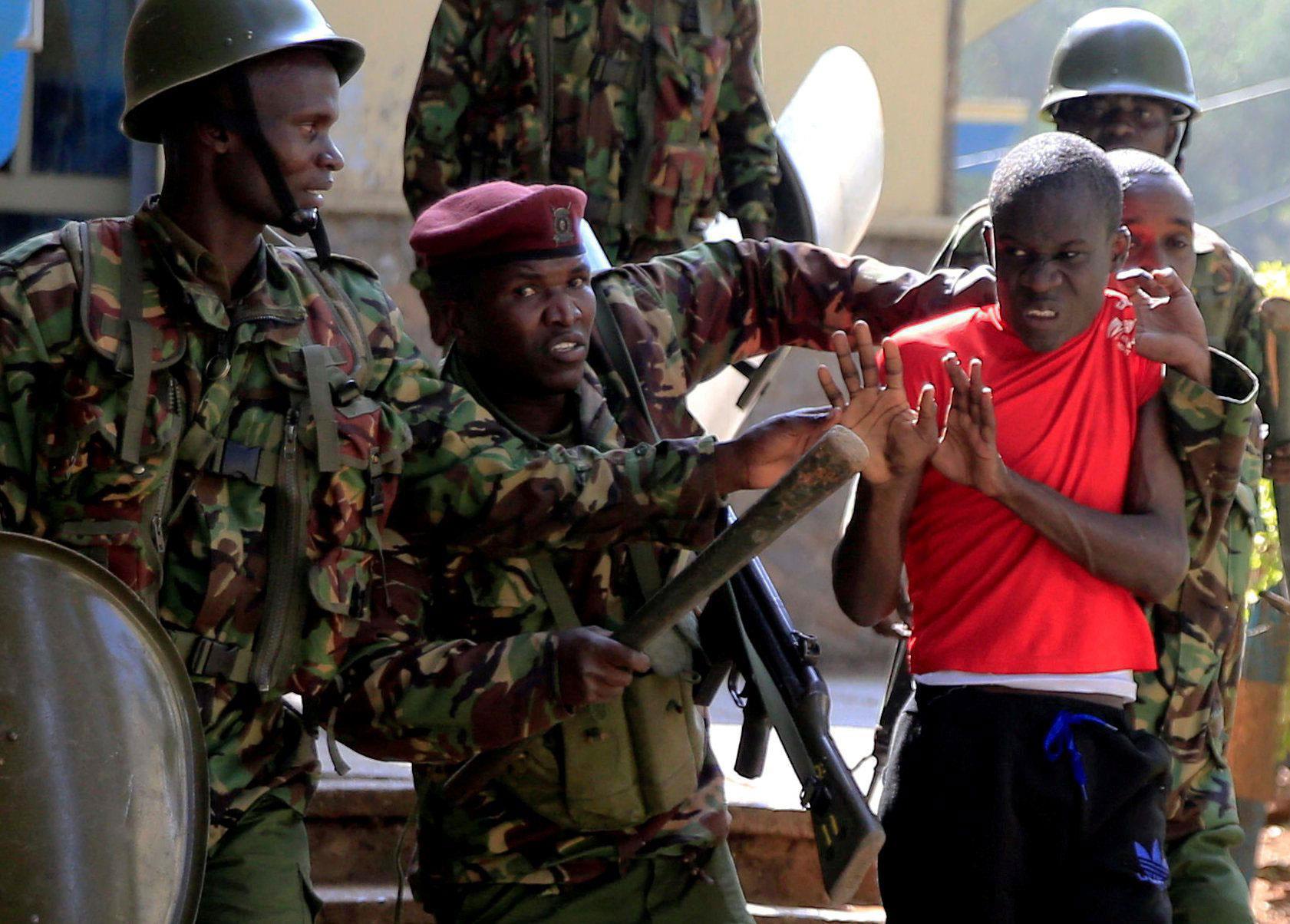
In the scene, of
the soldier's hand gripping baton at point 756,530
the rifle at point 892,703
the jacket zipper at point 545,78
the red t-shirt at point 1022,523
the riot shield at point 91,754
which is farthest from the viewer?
the jacket zipper at point 545,78

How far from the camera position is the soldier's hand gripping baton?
2598 millimetres

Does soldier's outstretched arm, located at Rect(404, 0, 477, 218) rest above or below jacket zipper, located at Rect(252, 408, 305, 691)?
above

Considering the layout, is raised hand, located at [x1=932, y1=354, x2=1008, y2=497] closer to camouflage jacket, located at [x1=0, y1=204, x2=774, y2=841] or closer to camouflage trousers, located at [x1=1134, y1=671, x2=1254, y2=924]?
camouflage jacket, located at [x1=0, y1=204, x2=774, y2=841]

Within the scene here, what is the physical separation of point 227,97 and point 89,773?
1013 mm

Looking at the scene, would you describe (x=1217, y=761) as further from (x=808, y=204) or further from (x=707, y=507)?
(x=808, y=204)

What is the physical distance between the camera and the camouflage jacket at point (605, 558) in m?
3.04

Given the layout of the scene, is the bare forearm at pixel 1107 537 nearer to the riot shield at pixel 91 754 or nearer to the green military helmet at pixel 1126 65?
the riot shield at pixel 91 754

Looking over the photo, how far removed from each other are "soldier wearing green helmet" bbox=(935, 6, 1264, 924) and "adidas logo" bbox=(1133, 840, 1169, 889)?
0.56 metres

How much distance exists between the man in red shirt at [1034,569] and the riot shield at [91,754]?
104 cm

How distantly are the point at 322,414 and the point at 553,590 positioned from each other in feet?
1.63

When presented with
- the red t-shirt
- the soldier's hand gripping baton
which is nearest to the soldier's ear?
the soldier's hand gripping baton

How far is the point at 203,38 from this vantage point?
9.47ft

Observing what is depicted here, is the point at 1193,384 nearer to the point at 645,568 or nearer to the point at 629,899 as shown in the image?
the point at 645,568

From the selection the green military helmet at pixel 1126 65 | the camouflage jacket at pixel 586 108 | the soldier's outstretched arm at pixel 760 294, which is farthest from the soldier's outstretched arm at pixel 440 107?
the green military helmet at pixel 1126 65
